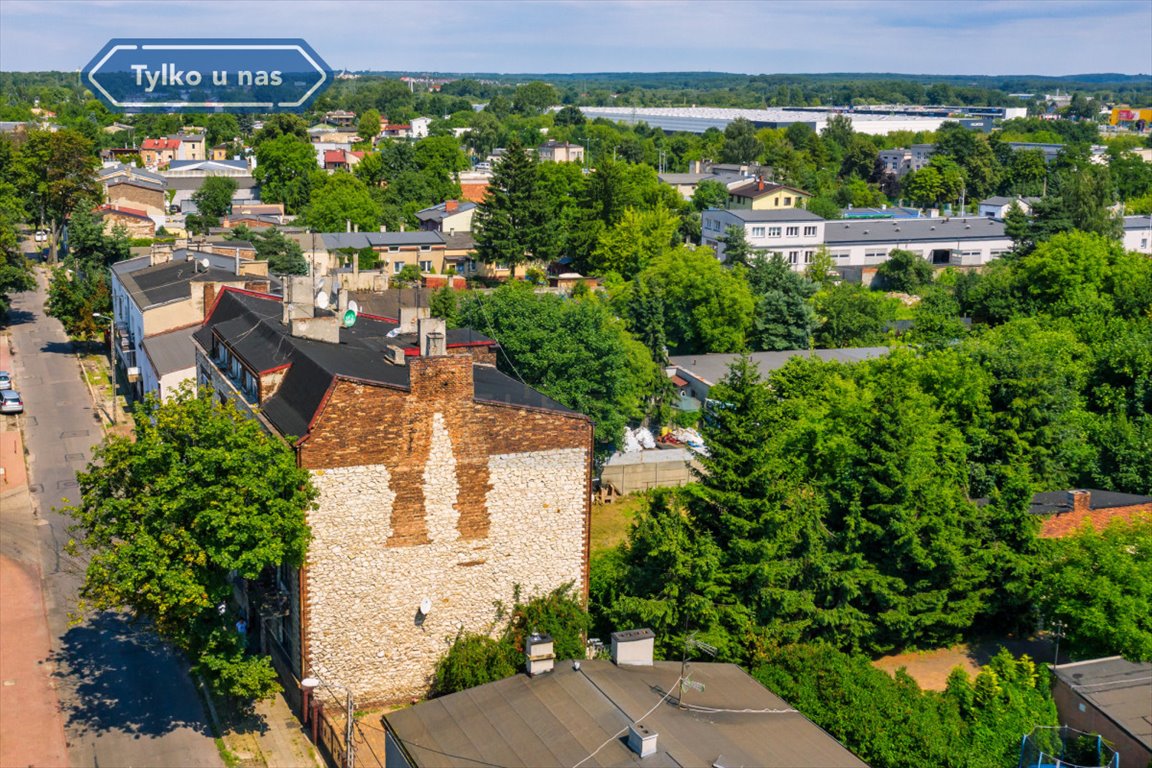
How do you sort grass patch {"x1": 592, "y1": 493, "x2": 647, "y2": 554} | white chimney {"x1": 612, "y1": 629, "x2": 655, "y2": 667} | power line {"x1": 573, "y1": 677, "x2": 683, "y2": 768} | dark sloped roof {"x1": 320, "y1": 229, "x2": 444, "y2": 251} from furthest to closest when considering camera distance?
dark sloped roof {"x1": 320, "y1": 229, "x2": 444, "y2": 251} → grass patch {"x1": 592, "y1": 493, "x2": 647, "y2": 554} → white chimney {"x1": 612, "y1": 629, "x2": 655, "y2": 667} → power line {"x1": 573, "y1": 677, "x2": 683, "y2": 768}

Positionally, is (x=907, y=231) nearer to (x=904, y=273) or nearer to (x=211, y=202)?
(x=904, y=273)

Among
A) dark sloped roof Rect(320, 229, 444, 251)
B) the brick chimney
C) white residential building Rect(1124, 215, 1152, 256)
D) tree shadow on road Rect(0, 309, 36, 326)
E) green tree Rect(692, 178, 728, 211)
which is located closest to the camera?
the brick chimney

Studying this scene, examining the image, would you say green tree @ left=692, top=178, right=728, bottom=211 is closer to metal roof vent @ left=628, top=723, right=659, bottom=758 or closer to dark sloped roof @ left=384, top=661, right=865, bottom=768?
dark sloped roof @ left=384, top=661, right=865, bottom=768

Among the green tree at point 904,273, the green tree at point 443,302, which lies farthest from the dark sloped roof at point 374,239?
the green tree at point 904,273

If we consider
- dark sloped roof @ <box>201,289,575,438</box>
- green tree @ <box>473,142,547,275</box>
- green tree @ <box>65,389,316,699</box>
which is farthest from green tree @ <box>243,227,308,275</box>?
green tree @ <box>65,389,316,699</box>

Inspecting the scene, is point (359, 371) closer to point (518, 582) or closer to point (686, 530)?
point (518, 582)

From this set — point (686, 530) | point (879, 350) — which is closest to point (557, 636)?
point (686, 530)
